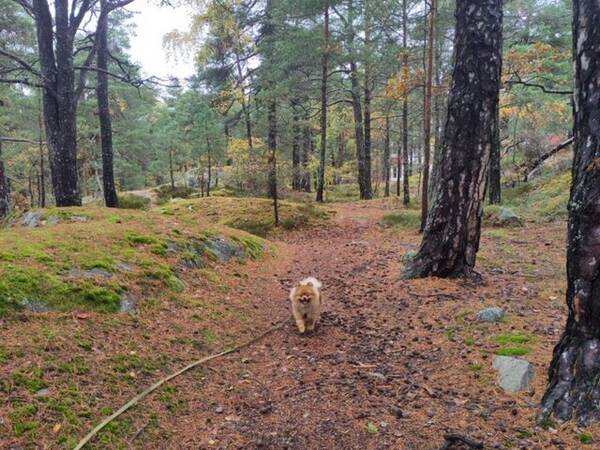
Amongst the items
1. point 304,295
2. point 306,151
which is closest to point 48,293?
point 304,295

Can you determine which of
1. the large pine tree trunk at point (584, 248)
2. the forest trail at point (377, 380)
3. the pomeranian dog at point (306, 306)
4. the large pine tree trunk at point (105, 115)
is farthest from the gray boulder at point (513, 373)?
the large pine tree trunk at point (105, 115)

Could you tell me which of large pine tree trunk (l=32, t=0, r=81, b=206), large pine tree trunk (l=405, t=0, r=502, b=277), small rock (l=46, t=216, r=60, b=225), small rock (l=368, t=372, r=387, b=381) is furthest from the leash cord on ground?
large pine tree trunk (l=32, t=0, r=81, b=206)

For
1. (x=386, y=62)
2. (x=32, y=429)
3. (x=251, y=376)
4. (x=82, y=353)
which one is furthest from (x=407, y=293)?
(x=386, y=62)

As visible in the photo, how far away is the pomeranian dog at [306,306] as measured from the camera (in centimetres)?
479

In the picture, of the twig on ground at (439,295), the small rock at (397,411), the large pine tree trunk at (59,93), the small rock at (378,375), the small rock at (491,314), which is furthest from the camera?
the large pine tree trunk at (59,93)

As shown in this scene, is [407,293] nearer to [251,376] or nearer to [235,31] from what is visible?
[251,376]

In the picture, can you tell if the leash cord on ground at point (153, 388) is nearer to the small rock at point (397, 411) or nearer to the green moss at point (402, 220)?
the small rock at point (397, 411)

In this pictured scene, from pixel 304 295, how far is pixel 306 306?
0.45 ft

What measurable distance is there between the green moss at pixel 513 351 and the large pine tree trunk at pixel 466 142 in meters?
2.44

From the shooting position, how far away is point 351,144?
30641 millimetres

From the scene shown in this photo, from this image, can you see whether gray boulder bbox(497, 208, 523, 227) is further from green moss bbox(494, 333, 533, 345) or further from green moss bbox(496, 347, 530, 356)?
green moss bbox(496, 347, 530, 356)

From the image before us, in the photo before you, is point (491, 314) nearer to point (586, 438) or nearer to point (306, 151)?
point (586, 438)

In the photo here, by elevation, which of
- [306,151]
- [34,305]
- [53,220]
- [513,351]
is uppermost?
[306,151]

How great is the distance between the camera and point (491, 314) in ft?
14.5
